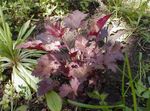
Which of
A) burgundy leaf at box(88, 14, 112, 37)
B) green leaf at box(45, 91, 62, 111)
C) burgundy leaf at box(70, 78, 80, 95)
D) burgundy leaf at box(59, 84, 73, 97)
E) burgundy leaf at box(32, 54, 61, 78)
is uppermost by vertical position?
burgundy leaf at box(88, 14, 112, 37)

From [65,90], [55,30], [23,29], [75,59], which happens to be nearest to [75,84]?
[65,90]

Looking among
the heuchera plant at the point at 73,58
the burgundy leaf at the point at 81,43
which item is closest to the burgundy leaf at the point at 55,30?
the heuchera plant at the point at 73,58

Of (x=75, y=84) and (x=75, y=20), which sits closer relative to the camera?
(x=75, y=84)

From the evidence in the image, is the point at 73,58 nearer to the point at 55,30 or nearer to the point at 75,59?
the point at 75,59

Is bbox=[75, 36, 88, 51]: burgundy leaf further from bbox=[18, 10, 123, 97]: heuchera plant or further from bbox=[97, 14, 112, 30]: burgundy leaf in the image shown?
bbox=[97, 14, 112, 30]: burgundy leaf

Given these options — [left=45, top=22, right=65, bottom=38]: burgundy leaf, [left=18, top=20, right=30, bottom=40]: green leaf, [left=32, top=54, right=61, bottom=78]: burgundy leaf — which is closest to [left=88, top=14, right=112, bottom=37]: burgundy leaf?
[left=45, top=22, right=65, bottom=38]: burgundy leaf

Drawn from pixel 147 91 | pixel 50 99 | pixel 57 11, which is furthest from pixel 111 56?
pixel 57 11

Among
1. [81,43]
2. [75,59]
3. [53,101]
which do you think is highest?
[81,43]

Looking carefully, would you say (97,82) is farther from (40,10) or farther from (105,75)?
(40,10)
